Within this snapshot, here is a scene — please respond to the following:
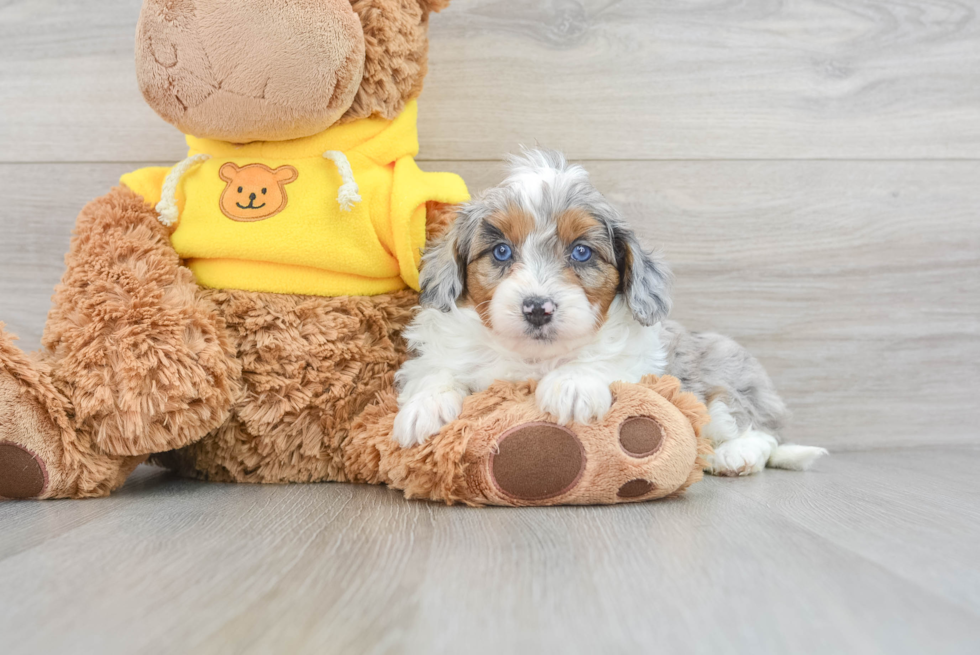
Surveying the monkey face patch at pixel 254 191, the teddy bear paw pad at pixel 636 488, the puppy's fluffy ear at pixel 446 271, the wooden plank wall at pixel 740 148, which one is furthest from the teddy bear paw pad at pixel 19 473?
the teddy bear paw pad at pixel 636 488

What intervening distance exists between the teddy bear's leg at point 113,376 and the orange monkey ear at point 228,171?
275 mm

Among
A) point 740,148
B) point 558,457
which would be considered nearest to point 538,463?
point 558,457

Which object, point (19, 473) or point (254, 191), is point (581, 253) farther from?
point (19, 473)

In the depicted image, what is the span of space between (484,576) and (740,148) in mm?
1927

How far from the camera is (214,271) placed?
188cm

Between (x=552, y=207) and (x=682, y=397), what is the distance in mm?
535

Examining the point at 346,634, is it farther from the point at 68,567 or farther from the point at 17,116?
the point at 17,116

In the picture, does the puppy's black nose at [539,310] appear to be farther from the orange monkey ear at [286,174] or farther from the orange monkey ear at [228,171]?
the orange monkey ear at [228,171]

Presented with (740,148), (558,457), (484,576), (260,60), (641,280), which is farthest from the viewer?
(740,148)

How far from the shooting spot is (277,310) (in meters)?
1.82

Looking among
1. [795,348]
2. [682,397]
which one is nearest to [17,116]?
[682,397]

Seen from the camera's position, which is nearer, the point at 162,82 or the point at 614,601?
the point at 614,601

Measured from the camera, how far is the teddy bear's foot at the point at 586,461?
60.8 inches

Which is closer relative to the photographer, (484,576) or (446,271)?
(484,576)
